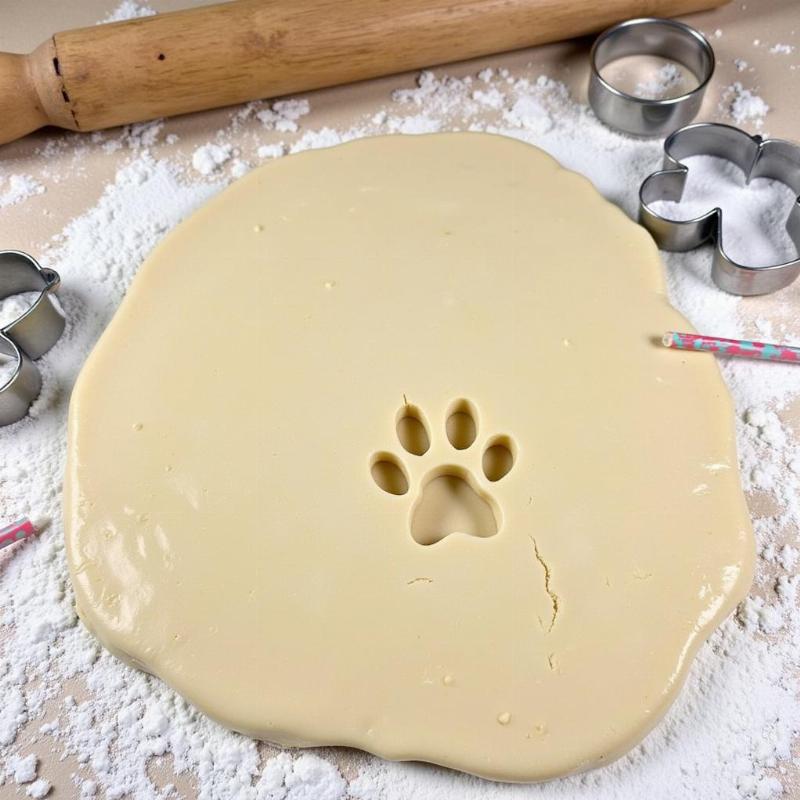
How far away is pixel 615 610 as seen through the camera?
1.18 metres

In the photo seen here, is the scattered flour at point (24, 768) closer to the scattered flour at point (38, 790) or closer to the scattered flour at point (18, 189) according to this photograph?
the scattered flour at point (38, 790)

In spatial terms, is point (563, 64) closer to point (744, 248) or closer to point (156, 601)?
point (744, 248)

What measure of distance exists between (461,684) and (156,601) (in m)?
0.39

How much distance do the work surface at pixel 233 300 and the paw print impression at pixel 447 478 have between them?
0.30 meters

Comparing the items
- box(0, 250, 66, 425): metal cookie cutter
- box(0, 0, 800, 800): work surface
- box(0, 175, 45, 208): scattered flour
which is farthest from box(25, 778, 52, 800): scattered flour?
box(0, 175, 45, 208): scattered flour

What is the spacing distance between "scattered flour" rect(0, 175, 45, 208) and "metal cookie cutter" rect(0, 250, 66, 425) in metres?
0.18

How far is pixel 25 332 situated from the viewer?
1439 millimetres

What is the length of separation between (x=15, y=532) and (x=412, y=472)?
54 centimetres

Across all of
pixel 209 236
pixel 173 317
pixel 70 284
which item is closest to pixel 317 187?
pixel 209 236

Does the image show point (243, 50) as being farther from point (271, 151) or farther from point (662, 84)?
point (662, 84)

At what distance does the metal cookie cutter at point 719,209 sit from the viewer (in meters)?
1.48

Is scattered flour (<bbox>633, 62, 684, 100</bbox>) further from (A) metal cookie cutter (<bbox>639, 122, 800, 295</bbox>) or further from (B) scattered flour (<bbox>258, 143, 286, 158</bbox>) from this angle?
(B) scattered flour (<bbox>258, 143, 286, 158</bbox>)

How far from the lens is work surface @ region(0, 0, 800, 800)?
3.88ft

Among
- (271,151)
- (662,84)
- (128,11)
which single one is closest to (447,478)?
(271,151)
